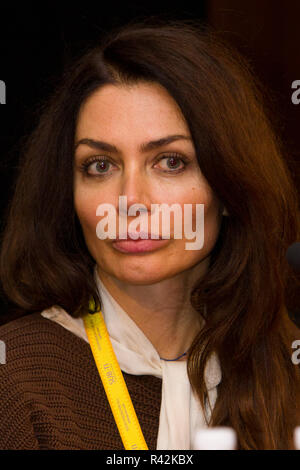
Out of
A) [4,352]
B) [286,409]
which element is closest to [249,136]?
[286,409]

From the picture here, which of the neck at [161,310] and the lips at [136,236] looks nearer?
the lips at [136,236]

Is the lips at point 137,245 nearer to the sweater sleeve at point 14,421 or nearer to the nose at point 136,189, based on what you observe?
the nose at point 136,189

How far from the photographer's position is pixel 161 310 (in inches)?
61.7

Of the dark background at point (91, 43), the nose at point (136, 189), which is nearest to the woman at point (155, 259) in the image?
the nose at point (136, 189)

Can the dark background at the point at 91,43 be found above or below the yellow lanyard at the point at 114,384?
above

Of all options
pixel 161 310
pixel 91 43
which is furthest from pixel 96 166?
pixel 91 43

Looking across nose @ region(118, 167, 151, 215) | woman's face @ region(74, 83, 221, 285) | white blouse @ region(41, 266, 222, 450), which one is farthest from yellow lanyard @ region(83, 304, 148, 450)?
nose @ region(118, 167, 151, 215)

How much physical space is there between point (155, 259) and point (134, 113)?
0.86 feet

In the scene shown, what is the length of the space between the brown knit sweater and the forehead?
409 mm

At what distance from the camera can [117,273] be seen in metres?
1.46

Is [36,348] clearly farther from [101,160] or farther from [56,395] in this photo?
[101,160]

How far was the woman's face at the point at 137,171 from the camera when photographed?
1405 mm

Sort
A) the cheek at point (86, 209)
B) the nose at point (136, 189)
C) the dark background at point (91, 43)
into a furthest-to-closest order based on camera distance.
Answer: the dark background at point (91, 43), the cheek at point (86, 209), the nose at point (136, 189)
